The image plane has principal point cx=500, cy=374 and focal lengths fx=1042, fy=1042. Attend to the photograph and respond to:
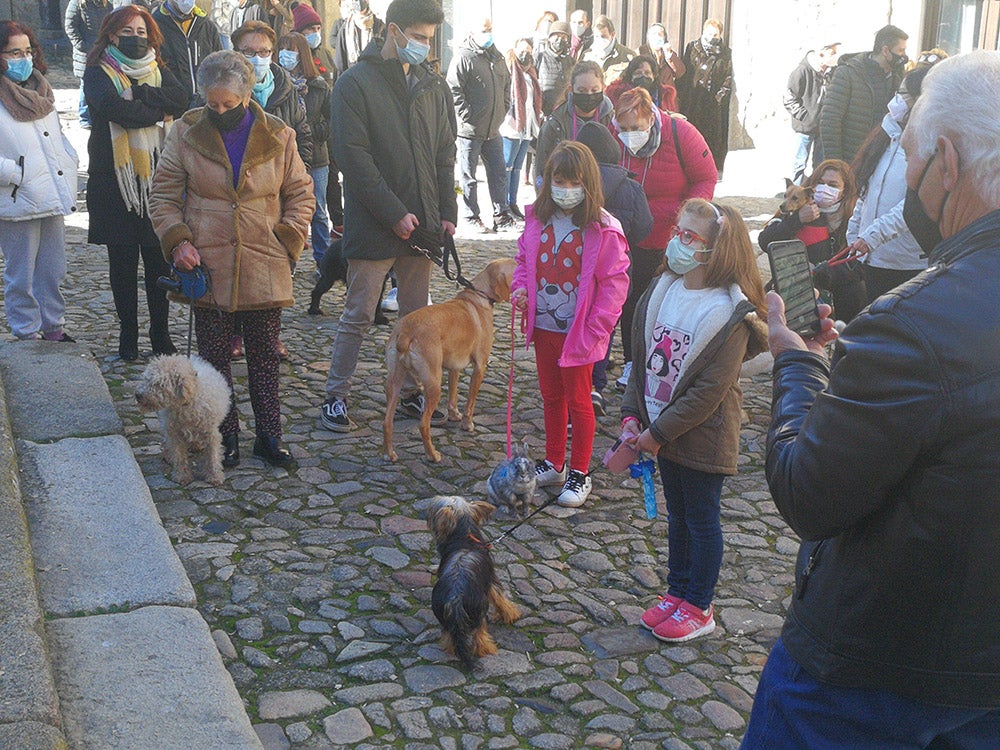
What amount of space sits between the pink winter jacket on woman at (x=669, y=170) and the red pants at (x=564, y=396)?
1420mm

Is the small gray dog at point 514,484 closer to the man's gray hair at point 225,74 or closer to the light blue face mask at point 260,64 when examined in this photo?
the man's gray hair at point 225,74

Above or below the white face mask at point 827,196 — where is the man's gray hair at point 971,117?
above

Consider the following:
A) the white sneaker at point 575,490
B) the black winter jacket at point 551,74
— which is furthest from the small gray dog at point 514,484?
the black winter jacket at point 551,74

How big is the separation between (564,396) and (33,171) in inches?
150

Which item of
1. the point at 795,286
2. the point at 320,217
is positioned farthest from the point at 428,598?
the point at 320,217

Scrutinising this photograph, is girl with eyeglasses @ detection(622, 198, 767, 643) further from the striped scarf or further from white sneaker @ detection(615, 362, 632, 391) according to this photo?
the striped scarf

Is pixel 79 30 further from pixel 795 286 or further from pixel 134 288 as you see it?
pixel 795 286

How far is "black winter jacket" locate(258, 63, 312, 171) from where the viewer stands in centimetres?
775

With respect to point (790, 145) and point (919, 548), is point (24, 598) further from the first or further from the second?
point (790, 145)

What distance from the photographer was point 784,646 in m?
2.20

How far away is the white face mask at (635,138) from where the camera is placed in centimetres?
648

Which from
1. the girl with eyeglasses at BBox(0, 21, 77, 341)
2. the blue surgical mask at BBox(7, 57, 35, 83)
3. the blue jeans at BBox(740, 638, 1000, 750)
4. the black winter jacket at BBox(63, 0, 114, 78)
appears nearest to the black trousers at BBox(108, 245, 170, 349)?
the girl with eyeglasses at BBox(0, 21, 77, 341)

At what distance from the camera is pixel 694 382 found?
3957mm

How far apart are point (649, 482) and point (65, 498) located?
105 inches
